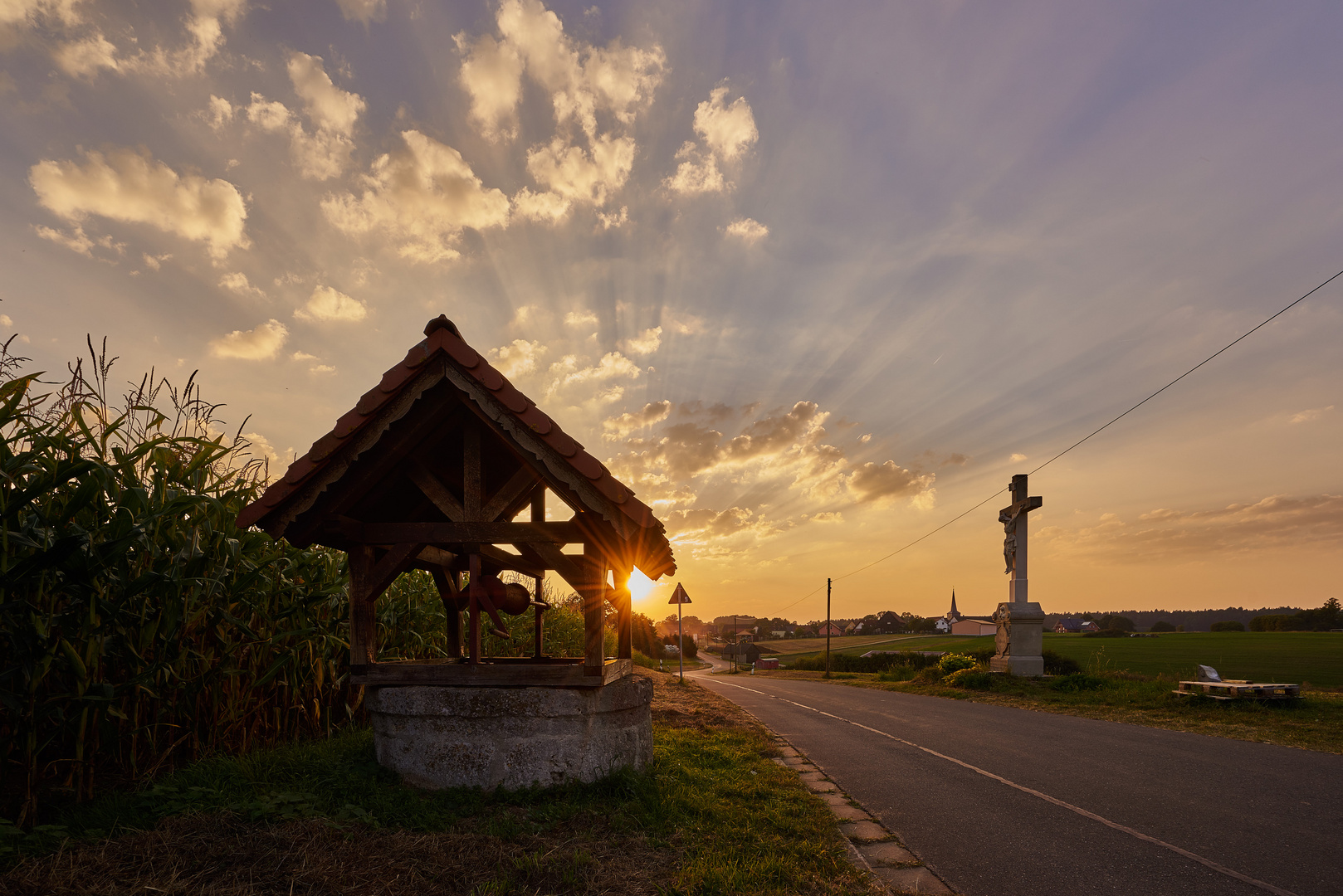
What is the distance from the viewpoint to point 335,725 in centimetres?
757

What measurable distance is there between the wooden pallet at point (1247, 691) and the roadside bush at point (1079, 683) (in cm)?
253

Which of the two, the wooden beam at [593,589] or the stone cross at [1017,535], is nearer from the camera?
the wooden beam at [593,589]

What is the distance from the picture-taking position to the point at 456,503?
20.4ft

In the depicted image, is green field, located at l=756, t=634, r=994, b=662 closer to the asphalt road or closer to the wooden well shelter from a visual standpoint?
the asphalt road

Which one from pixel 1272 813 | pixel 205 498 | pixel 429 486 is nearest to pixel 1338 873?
pixel 1272 813

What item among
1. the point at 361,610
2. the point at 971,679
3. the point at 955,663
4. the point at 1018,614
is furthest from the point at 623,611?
the point at 955,663

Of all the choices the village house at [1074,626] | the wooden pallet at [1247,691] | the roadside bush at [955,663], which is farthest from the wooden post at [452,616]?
the village house at [1074,626]

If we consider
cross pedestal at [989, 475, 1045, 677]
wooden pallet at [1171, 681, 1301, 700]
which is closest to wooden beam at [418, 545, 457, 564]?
wooden pallet at [1171, 681, 1301, 700]

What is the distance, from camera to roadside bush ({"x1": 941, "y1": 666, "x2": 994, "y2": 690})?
18.2 m

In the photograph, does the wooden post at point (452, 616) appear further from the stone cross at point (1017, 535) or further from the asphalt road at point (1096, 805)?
the stone cross at point (1017, 535)

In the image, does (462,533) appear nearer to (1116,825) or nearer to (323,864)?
(323,864)

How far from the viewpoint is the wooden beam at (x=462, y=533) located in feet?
20.0

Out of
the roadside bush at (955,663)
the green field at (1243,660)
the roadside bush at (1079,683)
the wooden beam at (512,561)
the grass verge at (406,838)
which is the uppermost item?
the wooden beam at (512,561)

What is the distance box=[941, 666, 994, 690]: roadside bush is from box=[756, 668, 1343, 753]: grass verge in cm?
15
